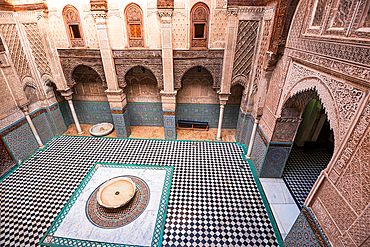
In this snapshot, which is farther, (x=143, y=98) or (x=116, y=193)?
(x=143, y=98)

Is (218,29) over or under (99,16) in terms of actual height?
under

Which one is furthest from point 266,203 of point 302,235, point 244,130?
point 244,130

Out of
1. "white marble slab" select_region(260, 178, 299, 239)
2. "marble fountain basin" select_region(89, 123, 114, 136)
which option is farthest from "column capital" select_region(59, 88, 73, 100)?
"white marble slab" select_region(260, 178, 299, 239)

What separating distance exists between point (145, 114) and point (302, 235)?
471 centimetres

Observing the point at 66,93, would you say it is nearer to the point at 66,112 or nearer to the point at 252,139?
the point at 66,112

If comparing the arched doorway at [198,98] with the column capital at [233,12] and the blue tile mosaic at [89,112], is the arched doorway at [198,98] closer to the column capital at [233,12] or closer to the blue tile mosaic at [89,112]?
the column capital at [233,12]

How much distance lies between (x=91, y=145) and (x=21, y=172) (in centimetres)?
149

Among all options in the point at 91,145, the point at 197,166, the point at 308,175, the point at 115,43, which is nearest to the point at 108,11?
the point at 115,43

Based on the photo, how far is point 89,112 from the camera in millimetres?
5836

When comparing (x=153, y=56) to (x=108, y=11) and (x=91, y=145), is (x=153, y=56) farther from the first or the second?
(x=91, y=145)

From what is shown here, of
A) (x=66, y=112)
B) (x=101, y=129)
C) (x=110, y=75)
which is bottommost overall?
(x=101, y=129)

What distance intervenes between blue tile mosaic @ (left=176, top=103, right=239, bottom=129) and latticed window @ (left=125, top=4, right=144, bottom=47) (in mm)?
2101

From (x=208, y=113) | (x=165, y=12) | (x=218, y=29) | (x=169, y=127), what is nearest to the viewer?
(x=165, y=12)

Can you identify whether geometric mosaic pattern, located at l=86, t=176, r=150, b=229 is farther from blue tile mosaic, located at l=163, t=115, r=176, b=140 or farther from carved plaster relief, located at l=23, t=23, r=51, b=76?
carved plaster relief, located at l=23, t=23, r=51, b=76
